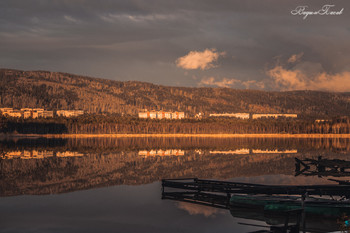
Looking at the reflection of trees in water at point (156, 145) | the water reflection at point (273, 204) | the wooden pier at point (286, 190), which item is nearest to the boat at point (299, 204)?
the water reflection at point (273, 204)

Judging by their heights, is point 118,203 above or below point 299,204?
below

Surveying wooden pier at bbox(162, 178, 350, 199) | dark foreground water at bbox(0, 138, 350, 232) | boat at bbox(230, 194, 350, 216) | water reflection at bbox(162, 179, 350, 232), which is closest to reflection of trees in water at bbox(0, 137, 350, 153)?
dark foreground water at bbox(0, 138, 350, 232)

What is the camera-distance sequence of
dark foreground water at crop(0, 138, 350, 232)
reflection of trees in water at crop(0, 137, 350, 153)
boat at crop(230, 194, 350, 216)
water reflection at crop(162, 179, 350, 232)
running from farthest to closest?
reflection of trees in water at crop(0, 137, 350, 153)
dark foreground water at crop(0, 138, 350, 232)
boat at crop(230, 194, 350, 216)
water reflection at crop(162, 179, 350, 232)

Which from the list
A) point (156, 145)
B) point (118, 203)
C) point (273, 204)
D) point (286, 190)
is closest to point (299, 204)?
point (273, 204)

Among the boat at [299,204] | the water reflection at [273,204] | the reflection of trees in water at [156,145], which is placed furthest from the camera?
the reflection of trees in water at [156,145]

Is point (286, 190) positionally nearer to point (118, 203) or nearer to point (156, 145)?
point (118, 203)

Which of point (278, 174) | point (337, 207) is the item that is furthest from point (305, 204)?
point (278, 174)

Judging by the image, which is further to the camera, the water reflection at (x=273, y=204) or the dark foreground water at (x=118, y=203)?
the dark foreground water at (x=118, y=203)

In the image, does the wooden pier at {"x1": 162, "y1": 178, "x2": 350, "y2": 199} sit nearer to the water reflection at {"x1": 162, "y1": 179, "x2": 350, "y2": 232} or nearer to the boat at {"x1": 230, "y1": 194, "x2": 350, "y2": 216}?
the water reflection at {"x1": 162, "y1": 179, "x2": 350, "y2": 232}

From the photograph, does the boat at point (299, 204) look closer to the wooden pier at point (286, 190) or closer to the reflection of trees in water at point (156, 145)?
the wooden pier at point (286, 190)

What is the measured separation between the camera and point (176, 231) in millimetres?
21906

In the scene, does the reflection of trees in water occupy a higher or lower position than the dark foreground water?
higher

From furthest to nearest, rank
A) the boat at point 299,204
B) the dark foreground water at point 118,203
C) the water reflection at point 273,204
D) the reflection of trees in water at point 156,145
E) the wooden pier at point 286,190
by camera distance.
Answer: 1. the reflection of trees in water at point 156,145
2. the wooden pier at point 286,190
3. the dark foreground water at point 118,203
4. the boat at point 299,204
5. the water reflection at point 273,204

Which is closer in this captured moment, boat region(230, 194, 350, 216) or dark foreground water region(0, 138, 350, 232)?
boat region(230, 194, 350, 216)
